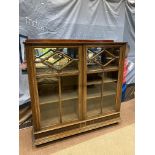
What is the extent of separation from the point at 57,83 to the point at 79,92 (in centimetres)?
29

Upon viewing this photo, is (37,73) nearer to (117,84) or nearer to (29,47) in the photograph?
(29,47)

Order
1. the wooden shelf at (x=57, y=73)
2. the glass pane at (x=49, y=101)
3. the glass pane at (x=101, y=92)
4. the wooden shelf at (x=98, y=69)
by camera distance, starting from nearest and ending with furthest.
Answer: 1. the wooden shelf at (x=57, y=73)
2. the glass pane at (x=49, y=101)
3. the wooden shelf at (x=98, y=69)
4. the glass pane at (x=101, y=92)

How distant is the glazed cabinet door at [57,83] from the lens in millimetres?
1576

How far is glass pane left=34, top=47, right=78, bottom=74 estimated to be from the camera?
1.55 m

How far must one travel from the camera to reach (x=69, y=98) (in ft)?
5.96

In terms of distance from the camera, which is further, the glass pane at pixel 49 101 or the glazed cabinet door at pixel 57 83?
the glass pane at pixel 49 101

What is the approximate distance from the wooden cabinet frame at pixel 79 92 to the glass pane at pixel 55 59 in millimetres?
44

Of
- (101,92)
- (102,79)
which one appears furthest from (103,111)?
(102,79)

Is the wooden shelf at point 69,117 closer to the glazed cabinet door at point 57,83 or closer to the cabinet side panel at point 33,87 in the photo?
the glazed cabinet door at point 57,83

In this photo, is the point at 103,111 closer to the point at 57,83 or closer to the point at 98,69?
→ the point at 98,69

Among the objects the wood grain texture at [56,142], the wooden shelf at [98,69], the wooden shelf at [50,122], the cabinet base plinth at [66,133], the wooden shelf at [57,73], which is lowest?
the wood grain texture at [56,142]

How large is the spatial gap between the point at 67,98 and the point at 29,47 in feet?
2.36

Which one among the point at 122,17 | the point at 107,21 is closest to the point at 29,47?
the point at 107,21

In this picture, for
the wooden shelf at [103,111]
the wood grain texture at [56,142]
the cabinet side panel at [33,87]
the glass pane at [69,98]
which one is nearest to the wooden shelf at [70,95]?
the glass pane at [69,98]
